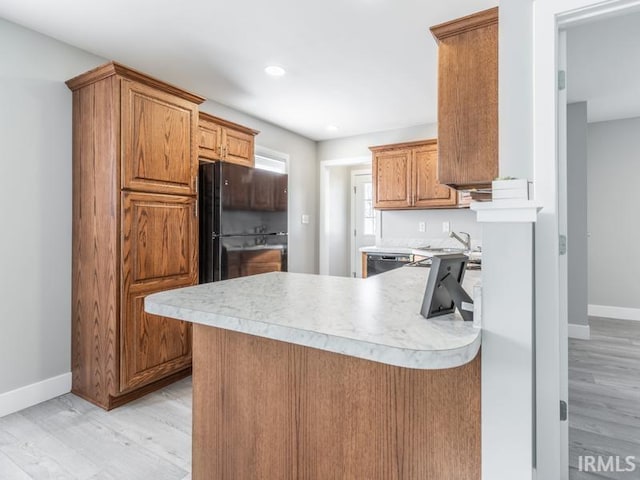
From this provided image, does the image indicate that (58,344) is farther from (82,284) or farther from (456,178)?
(456,178)

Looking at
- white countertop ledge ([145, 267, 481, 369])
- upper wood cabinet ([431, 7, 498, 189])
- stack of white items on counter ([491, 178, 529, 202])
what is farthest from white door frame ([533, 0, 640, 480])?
stack of white items on counter ([491, 178, 529, 202])

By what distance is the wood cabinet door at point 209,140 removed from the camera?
10.2 feet

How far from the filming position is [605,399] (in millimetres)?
2359

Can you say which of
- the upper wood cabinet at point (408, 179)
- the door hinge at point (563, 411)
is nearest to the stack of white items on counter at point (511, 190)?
the door hinge at point (563, 411)

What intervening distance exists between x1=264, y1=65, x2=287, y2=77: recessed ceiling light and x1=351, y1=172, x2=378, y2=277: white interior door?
339 centimetres

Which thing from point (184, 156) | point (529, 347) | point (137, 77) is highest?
point (137, 77)

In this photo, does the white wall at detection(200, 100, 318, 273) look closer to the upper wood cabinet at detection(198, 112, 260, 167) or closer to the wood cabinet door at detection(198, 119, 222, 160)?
the upper wood cabinet at detection(198, 112, 260, 167)

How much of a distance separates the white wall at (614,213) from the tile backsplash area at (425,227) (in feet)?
5.10

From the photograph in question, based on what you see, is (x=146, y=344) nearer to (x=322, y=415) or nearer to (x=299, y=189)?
(x=322, y=415)

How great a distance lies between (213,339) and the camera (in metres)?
1.29

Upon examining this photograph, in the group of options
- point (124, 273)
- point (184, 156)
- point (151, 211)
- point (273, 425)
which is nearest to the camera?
point (273, 425)

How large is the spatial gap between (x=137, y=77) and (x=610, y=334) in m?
4.88

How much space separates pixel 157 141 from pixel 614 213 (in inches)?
201

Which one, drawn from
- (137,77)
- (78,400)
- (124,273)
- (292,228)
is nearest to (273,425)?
(124,273)
